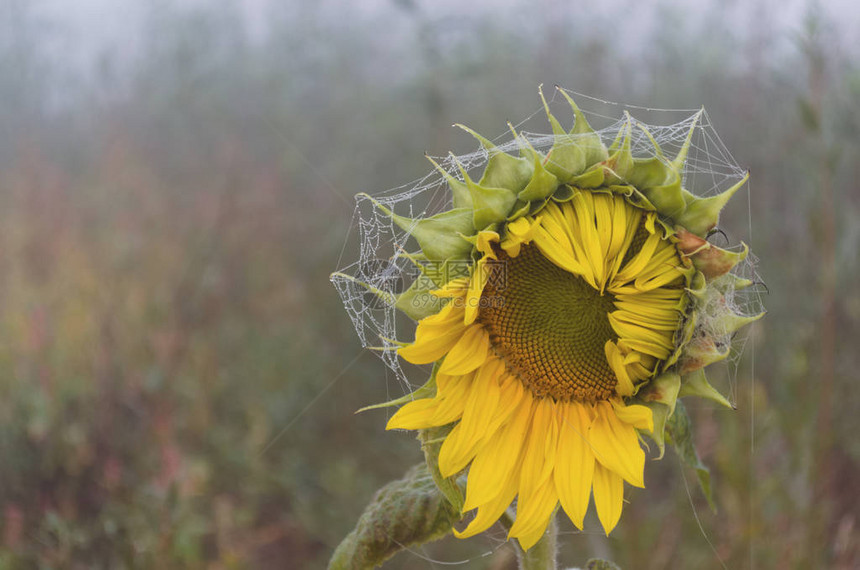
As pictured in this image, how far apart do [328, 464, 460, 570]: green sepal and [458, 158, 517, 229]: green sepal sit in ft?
1.67

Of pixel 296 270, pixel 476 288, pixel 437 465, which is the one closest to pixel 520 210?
pixel 476 288

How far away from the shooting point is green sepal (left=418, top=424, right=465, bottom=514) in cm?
120

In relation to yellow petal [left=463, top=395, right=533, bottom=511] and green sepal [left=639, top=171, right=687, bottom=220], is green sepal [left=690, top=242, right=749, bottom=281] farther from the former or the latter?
yellow petal [left=463, top=395, right=533, bottom=511]

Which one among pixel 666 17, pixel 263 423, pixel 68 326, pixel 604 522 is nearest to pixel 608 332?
pixel 604 522

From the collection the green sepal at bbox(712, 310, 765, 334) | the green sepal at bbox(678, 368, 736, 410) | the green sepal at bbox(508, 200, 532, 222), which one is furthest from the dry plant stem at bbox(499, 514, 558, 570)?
the green sepal at bbox(508, 200, 532, 222)

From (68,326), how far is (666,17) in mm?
4714

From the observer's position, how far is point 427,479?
4.30 feet

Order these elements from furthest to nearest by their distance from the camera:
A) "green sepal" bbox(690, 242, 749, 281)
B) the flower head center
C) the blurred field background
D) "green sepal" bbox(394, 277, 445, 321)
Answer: the blurred field background → the flower head center → "green sepal" bbox(394, 277, 445, 321) → "green sepal" bbox(690, 242, 749, 281)

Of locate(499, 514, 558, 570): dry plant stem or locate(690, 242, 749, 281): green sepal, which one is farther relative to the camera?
locate(499, 514, 558, 570): dry plant stem

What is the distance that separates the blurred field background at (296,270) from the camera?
2.71 m

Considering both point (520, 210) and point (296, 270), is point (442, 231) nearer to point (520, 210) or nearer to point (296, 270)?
point (520, 210)

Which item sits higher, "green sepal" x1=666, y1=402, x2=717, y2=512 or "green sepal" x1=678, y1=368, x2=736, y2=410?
"green sepal" x1=678, y1=368, x2=736, y2=410

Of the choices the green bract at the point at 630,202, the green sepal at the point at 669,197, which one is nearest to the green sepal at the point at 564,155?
the green bract at the point at 630,202

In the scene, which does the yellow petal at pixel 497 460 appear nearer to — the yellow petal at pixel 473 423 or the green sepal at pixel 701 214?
the yellow petal at pixel 473 423
